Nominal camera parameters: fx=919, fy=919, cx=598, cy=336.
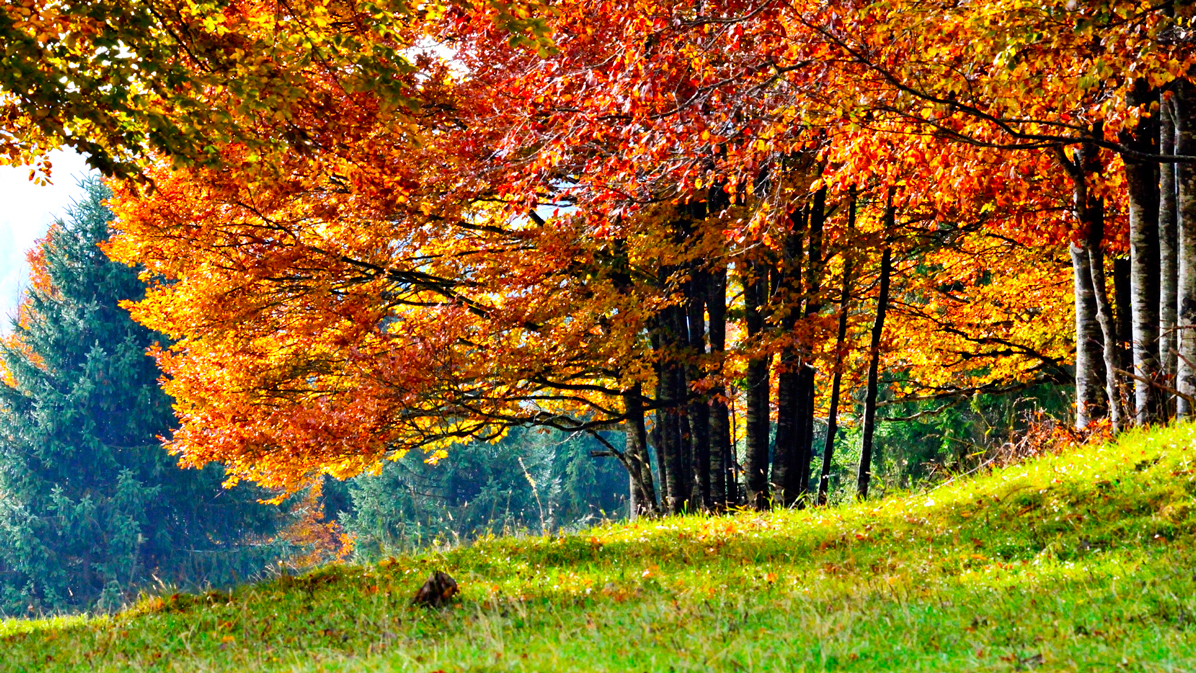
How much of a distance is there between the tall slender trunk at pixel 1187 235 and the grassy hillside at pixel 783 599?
2.27 ft

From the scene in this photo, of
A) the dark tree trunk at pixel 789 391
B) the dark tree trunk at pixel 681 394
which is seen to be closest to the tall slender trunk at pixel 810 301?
the dark tree trunk at pixel 789 391

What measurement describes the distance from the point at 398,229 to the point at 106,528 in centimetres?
2681

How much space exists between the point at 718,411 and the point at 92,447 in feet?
93.3

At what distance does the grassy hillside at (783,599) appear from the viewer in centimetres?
394

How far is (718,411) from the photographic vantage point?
13.4m

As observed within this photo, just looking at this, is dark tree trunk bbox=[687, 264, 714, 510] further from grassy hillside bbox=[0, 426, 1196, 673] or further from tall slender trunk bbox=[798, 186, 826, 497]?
grassy hillside bbox=[0, 426, 1196, 673]

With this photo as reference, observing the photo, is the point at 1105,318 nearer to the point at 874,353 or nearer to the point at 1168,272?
the point at 1168,272

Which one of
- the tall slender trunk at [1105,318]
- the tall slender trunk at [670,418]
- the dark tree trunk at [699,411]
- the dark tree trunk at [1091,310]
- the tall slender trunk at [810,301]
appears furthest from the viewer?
the tall slender trunk at [670,418]

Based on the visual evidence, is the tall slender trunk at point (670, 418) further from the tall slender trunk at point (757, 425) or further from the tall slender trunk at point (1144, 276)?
the tall slender trunk at point (1144, 276)

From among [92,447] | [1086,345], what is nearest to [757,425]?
[1086,345]

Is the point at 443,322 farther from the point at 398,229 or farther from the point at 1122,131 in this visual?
the point at 1122,131

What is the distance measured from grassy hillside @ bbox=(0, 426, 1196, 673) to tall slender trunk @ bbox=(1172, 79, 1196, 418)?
2.27 feet

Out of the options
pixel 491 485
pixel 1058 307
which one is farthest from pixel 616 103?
pixel 491 485

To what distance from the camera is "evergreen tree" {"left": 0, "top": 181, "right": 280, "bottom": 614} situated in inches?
1259
